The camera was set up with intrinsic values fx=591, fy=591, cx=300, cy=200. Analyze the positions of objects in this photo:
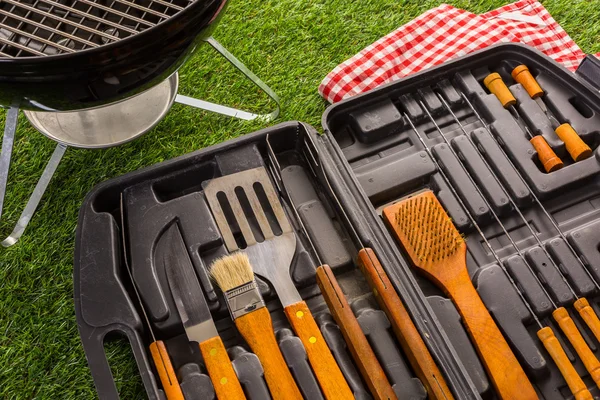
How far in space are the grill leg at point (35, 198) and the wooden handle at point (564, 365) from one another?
1.16m

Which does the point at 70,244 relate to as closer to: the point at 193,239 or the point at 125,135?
the point at 125,135

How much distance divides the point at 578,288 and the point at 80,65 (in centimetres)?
106

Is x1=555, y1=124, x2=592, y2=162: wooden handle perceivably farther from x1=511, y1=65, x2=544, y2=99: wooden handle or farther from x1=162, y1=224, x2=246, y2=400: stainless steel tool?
x1=162, y1=224, x2=246, y2=400: stainless steel tool

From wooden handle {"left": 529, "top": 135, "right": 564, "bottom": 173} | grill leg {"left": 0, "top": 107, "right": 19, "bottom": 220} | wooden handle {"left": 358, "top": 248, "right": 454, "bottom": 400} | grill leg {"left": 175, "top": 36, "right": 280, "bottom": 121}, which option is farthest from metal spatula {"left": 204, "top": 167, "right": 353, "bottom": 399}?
wooden handle {"left": 529, "top": 135, "right": 564, "bottom": 173}

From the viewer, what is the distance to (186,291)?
3.85 feet

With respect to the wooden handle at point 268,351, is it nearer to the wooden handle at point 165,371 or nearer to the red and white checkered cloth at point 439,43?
the wooden handle at point 165,371

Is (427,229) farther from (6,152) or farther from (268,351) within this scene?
(6,152)

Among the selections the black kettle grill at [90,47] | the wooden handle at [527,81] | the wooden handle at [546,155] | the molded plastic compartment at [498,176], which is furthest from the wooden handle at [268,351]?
the wooden handle at [527,81]

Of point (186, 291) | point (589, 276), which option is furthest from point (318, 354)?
point (589, 276)

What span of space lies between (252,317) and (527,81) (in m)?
0.92

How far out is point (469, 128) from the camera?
1484 millimetres

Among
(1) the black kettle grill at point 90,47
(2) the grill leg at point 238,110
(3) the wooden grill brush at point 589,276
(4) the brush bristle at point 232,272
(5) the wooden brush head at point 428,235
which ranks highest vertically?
(2) the grill leg at point 238,110

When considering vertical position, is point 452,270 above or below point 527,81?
below

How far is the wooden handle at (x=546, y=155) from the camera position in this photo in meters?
1.37
